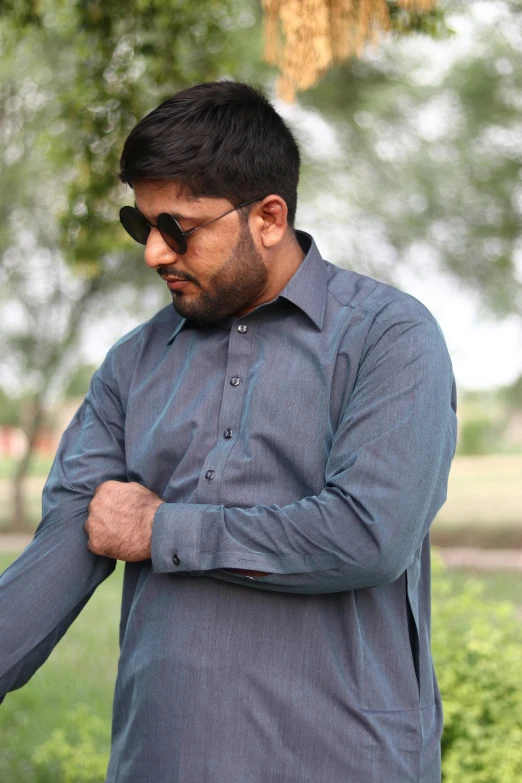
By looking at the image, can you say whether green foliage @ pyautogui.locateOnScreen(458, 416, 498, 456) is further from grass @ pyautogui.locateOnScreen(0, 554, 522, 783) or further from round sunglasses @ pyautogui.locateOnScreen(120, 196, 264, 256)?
round sunglasses @ pyautogui.locateOnScreen(120, 196, 264, 256)

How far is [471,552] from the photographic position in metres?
13.6

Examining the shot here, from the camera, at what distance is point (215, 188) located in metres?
2.02

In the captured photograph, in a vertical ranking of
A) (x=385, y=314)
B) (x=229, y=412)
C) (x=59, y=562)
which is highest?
(x=385, y=314)

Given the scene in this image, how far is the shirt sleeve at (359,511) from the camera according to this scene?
1802mm

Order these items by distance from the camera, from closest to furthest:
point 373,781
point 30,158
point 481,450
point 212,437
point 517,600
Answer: point 373,781 < point 212,437 < point 517,600 < point 30,158 < point 481,450

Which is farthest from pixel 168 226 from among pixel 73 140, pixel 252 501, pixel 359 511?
pixel 73 140

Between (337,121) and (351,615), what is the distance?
40.0ft

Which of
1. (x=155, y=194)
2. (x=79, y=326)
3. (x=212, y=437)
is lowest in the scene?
(x=79, y=326)

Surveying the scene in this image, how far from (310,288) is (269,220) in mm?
175

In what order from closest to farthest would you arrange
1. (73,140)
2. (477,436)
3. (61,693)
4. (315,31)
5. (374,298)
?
(374,298) < (315,31) < (73,140) < (61,693) < (477,436)

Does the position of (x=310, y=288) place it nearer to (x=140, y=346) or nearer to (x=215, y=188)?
(x=215, y=188)

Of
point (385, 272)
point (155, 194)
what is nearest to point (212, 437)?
point (155, 194)

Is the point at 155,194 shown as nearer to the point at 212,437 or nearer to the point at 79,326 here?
the point at 212,437

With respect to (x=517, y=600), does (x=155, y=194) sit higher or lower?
higher
